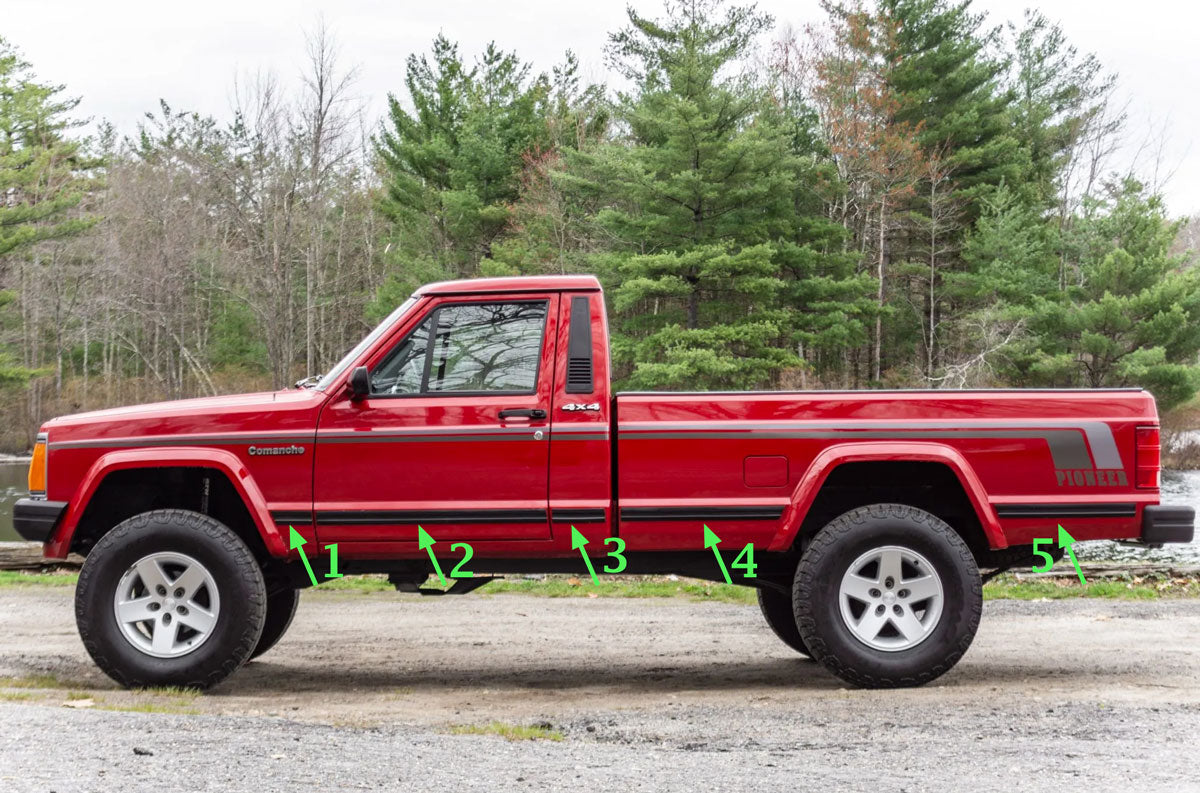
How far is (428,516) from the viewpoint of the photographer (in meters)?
5.95

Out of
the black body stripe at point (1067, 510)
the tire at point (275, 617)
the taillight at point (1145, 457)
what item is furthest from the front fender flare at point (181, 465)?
the taillight at point (1145, 457)

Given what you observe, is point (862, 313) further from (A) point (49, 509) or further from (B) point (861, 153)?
(A) point (49, 509)

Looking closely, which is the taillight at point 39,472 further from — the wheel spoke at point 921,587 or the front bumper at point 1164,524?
the front bumper at point 1164,524

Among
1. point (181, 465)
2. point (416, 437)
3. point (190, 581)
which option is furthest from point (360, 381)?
point (190, 581)

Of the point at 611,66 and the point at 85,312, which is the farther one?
the point at 85,312

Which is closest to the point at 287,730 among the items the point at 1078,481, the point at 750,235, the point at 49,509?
the point at 49,509

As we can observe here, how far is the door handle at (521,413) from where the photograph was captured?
594 centimetres

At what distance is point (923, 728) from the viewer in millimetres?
5164

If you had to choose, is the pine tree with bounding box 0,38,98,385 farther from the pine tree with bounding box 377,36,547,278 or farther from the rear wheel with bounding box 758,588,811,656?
the rear wheel with bounding box 758,588,811,656

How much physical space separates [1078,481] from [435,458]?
3.43 m

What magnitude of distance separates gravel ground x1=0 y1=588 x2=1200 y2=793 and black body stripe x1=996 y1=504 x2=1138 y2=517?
3.13ft

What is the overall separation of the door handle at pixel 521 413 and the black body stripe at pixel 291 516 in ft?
3.84

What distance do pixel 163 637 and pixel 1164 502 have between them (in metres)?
9.03

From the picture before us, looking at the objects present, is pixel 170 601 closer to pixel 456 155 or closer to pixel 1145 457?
pixel 1145 457
